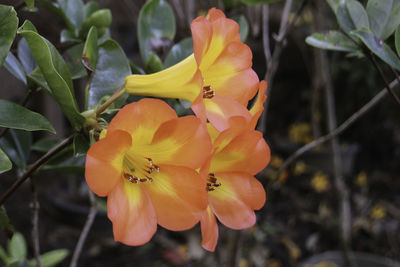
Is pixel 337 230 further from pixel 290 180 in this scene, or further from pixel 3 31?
pixel 3 31

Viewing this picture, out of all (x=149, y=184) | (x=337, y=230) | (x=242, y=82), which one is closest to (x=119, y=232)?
(x=149, y=184)

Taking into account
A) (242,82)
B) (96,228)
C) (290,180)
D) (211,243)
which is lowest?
(290,180)

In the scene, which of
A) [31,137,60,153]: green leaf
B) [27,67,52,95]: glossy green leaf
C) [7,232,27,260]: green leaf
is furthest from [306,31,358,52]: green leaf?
[7,232,27,260]: green leaf

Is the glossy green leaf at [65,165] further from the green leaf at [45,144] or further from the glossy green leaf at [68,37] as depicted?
the glossy green leaf at [68,37]

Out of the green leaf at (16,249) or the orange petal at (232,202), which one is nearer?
the orange petal at (232,202)

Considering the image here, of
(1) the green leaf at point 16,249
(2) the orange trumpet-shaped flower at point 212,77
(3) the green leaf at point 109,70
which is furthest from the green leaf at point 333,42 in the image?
(1) the green leaf at point 16,249

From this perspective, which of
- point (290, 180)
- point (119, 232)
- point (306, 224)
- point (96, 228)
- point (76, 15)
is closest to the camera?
point (119, 232)

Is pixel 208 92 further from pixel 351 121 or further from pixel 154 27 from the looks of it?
pixel 351 121
